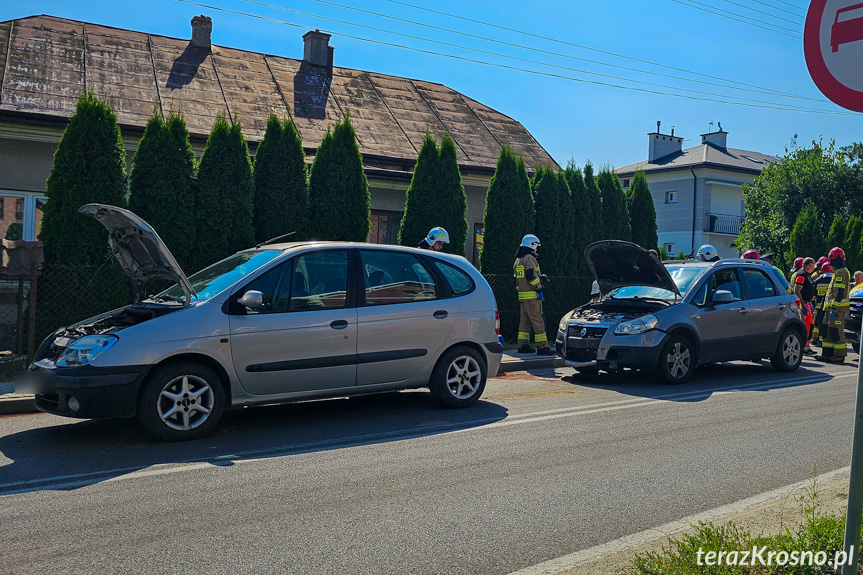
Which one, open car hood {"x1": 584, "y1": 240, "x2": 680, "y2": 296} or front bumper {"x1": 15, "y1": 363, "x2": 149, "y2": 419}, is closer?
front bumper {"x1": 15, "y1": 363, "x2": 149, "y2": 419}

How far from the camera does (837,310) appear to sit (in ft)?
45.2

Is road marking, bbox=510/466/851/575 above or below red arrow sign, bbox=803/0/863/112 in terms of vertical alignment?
below

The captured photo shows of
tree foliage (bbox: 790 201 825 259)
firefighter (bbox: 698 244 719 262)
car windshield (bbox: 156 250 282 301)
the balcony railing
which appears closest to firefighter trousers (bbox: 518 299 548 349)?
firefighter (bbox: 698 244 719 262)

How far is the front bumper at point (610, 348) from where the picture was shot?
10.2 metres

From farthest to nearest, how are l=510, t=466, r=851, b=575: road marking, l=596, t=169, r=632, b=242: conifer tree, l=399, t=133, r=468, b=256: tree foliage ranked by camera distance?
l=596, t=169, r=632, b=242: conifer tree, l=399, t=133, r=468, b=256: tree foliage, l=510, t=466, r=851, b=575: road marking

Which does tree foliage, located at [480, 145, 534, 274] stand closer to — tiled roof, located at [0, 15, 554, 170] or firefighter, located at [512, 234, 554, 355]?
tiled roof, located at [0, 15, 554, 170]

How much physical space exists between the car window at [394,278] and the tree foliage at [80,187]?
5.48 metres

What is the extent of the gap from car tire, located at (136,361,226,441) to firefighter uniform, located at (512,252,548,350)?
7.26 metres

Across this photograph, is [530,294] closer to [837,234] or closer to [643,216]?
[643,216]

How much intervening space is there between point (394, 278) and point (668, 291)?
4.90 m

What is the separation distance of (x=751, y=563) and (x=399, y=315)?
4.70 meters

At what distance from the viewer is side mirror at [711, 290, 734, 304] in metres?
11.0

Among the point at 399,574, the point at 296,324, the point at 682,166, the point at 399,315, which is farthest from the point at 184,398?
the point at 682,166

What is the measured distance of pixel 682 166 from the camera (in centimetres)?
4647
